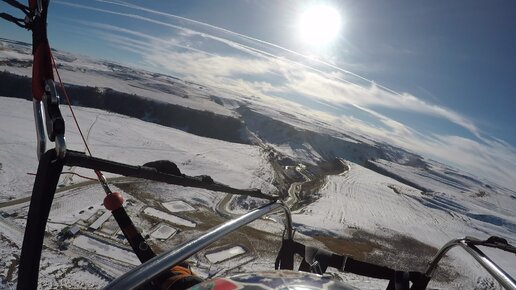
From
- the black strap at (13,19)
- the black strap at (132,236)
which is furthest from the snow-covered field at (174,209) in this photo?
the black strap at (13,19)

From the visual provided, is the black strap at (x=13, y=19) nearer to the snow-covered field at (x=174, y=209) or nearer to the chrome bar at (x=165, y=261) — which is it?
the chrome bar at (x=165, y=261)

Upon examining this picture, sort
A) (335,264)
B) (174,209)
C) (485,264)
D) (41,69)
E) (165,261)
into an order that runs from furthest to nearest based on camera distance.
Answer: (174,209) → (335,264) → (485,264) → (41,69) → (165,261)

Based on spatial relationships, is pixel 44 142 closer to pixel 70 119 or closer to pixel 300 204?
pixel 300 204

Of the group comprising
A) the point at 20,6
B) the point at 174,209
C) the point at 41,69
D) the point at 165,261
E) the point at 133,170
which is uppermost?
the point at 20,6

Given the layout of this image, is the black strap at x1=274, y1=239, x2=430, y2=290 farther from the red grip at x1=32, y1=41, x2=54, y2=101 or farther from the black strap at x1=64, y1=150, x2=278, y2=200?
the red grip at x1=32, y1=41, x2=54, y2=101

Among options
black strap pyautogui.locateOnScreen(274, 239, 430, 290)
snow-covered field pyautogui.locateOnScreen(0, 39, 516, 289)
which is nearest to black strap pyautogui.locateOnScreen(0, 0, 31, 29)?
black strap pyautogui.locateOnScreen(274, 239, 430, 290)

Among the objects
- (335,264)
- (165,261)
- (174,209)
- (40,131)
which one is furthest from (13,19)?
(174,209)

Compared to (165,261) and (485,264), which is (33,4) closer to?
(165,261)
